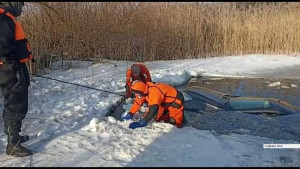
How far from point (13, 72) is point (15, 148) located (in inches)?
32.8

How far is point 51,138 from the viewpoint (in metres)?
4.46

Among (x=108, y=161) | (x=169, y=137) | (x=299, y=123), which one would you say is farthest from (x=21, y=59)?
(x=299, y=123)

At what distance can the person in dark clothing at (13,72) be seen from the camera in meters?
3.64

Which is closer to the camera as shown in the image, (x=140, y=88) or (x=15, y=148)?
(x=15, y=148)

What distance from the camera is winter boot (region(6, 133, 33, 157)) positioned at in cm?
387

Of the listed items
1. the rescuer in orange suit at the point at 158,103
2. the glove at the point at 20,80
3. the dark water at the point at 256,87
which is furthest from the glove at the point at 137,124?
the dark water at the point at 256,87

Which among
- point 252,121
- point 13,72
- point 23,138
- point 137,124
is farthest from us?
point 252,121

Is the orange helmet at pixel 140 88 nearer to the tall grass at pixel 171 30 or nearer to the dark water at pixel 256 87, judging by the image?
the dark water at pixel 256 87

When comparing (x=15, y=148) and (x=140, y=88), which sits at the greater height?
(x=140, y=88)

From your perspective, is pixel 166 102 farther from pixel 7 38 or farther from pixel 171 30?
pixel 171 30

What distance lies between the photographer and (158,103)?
492cm

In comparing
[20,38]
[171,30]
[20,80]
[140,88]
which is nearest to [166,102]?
[140,88]

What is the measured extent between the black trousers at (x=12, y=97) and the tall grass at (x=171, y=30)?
7.11 meters

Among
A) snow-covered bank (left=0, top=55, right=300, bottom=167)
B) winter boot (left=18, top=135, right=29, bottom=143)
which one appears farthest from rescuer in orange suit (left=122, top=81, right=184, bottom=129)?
winter boot (left=18, top=135, right=29, bottom=143)
